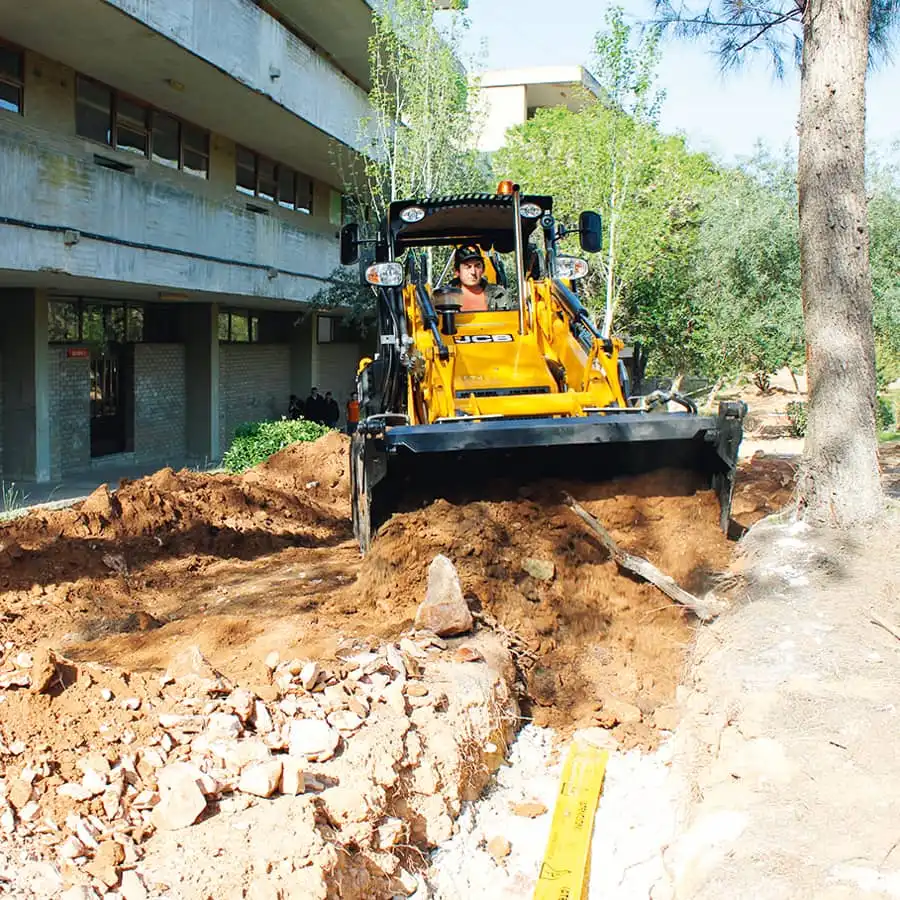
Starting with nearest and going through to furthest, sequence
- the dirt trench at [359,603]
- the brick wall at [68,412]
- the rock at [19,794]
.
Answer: the rock at [19,794]
the dirt trench at [359,603]
the brick wall at [68,412]

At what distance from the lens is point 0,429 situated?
14422 millimetres

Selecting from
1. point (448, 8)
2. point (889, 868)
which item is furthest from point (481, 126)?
point (889, 868)

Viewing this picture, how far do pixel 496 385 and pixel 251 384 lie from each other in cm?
1404

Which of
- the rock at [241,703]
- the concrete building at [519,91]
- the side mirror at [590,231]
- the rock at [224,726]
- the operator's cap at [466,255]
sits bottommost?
the rock at [224,726]

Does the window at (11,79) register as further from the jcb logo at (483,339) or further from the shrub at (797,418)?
the shrub at (797,418)

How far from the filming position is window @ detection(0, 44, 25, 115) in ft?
42.8

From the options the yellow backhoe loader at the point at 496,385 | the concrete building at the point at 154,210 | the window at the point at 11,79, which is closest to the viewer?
the yellow backhoe loader at the point at 496,385

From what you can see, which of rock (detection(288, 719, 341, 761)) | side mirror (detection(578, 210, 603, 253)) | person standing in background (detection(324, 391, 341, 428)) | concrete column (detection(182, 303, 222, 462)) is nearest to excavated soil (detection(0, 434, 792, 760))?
rock (detection(288, 719, 341, 761))

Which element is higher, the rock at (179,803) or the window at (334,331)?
the window at (334,331)

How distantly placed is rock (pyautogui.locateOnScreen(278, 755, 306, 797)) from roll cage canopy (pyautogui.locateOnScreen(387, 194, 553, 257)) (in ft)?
18.0

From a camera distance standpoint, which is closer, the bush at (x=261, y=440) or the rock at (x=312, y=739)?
the rock at (x=312, y=739)

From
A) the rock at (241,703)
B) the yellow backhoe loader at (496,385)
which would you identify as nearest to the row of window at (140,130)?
the yellow backhoe loader at (496,385)

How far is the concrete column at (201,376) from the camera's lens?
62.6ft

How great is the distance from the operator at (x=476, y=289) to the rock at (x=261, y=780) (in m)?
5.52
